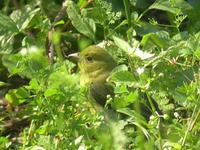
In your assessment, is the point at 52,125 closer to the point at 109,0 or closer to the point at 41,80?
the point at 41,80

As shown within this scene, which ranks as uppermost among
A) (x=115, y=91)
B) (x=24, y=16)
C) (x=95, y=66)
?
(x=115, y=91)

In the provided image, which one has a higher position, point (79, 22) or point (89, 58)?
point (79, 22)

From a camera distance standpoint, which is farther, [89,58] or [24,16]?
[89,58]

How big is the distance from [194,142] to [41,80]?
926 mm

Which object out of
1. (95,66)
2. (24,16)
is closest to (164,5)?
(95,66)

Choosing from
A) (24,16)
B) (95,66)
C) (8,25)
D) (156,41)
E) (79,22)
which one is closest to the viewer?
(156,41)

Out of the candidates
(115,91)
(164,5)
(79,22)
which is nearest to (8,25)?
(79,22)

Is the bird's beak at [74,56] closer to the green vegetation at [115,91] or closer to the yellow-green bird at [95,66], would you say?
the yellow-green bird at [95,66]

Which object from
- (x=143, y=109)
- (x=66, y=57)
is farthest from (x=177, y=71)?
(x=66, y=57)

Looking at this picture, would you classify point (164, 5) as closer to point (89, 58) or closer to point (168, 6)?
point (168, 6)

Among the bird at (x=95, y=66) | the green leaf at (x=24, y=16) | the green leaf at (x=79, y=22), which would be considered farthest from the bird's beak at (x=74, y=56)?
the green leaf at (x=79, y=22)

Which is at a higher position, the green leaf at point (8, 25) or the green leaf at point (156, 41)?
the green leaf at point (156, 41)

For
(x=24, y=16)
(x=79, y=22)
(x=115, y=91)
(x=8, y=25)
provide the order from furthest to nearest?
(x=24, y=16) → (x=8, y=25) → (x=79, y=22) → (x=115, y=91)

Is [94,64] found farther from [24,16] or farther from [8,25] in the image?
[8,25]
